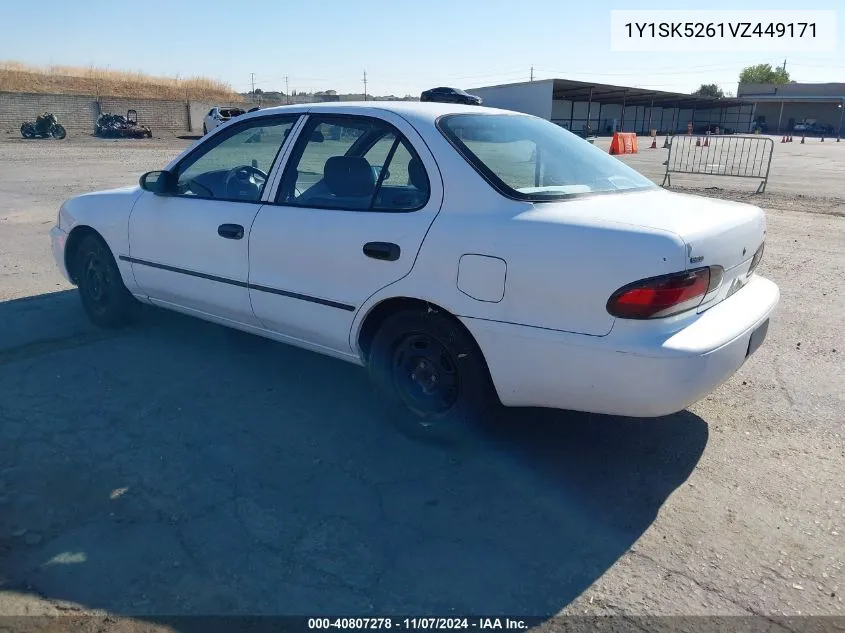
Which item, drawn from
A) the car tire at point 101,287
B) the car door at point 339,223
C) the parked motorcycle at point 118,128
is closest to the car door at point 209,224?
the car door at point 339,223

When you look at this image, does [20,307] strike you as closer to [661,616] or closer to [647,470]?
[647,470]

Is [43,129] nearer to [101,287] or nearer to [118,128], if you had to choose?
[118,128]

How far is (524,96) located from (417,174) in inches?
1845

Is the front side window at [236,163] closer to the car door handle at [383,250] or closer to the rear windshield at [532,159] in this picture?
the car door handle at [383,250]

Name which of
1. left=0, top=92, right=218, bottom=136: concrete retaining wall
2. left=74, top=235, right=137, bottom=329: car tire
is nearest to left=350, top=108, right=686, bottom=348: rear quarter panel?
left=74, top=235, right=137, bottom=329: car tire

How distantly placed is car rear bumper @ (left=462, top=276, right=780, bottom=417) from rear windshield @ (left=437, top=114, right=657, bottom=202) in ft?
2.34

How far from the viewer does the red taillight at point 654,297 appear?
9.04 feet

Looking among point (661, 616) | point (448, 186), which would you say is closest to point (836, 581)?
point (661, 616)

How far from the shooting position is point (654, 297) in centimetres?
276

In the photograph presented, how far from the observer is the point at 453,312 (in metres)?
3.17

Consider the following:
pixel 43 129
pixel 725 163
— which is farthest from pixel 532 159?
pixel 43 129

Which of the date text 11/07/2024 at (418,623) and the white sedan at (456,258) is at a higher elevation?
the white sedan at (456,258)

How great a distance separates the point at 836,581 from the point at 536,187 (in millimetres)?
2070

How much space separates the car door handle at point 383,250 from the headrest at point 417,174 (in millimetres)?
328
